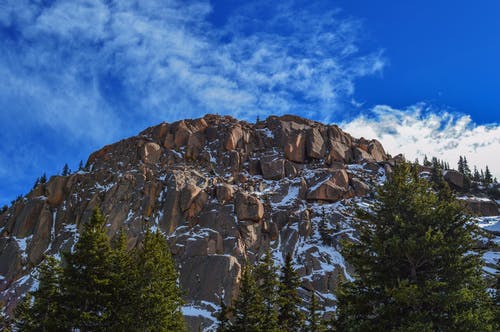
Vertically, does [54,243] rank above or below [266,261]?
above

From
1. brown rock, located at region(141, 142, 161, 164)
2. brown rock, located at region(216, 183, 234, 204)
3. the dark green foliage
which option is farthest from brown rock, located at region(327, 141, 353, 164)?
the dark green foliage

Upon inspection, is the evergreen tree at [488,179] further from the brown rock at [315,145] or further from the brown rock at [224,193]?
the brown rock at [224,193]

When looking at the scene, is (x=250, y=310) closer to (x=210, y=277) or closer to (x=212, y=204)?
(x=210, y=277)

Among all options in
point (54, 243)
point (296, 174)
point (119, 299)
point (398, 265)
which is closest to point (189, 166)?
point (296, 174)

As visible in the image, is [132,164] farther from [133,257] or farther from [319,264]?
[133,257]

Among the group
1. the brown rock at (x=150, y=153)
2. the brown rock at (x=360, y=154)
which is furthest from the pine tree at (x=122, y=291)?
the brown rock at (x=360, y=154)

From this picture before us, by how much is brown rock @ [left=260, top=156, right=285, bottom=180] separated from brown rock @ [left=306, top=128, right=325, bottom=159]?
10.9 metres

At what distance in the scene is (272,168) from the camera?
10044cm

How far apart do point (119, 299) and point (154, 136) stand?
312 ft

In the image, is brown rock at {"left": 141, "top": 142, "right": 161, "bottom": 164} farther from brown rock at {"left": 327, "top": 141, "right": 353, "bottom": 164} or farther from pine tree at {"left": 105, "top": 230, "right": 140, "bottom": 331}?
pine tree at {"left": 105, "top": 230, "right": 140, "bottom": 331}

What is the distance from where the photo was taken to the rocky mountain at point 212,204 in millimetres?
68375

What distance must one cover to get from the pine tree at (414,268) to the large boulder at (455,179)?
323 feet

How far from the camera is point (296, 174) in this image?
101 m

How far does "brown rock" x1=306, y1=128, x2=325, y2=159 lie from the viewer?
358 feet
